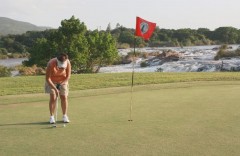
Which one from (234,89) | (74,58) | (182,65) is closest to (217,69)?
(182,65)

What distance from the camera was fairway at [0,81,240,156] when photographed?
5521mm

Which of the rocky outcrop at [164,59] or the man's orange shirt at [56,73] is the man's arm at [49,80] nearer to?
the man's orange shirt at [56,73]

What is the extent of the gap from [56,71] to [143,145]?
2941mm

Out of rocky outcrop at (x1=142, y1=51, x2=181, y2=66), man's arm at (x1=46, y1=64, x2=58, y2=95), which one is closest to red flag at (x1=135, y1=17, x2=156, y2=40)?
man's arm at (x1=46, y1=64, x2=58, y2=95)

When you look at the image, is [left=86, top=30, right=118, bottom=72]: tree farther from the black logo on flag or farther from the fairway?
the black logo on flag

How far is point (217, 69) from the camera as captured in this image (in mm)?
34875

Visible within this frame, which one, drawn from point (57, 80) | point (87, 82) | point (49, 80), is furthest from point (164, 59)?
point (49, 80)

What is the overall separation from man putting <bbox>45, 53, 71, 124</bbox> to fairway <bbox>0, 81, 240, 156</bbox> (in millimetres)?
359

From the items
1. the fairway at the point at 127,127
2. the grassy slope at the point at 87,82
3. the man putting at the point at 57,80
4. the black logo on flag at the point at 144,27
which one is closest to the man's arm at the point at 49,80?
the man putting at the point at 57,80

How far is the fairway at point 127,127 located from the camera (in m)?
5.52

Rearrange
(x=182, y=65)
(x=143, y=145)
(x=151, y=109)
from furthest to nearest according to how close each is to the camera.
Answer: (x=182, y=65) < (x=151, y=109) < (x=143, y=145)

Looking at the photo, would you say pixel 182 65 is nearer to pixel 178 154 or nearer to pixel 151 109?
pixel 151 109

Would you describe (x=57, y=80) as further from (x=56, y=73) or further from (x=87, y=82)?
(x=87, y=82)

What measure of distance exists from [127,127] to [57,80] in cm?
195
